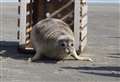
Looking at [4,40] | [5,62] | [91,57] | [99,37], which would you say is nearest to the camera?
[5,62]

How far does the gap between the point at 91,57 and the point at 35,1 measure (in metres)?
2.76

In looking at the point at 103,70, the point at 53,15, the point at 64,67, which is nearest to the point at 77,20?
the point at 53,15

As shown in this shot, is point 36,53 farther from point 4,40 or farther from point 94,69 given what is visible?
point 4,40

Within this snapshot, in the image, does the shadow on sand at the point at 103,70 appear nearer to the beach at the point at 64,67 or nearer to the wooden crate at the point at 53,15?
the beach at the point at 64,67

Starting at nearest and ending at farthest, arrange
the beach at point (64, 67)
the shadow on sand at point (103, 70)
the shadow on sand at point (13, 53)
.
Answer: the beach at point (64, 67) < the shadow on sand at point (103, 70) < the shadow on sand at point (13, 53)

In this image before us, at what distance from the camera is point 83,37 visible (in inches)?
648

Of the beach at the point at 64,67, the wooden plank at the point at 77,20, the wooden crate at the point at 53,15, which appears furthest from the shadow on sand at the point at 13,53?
the wooden plank at the point at 77,20

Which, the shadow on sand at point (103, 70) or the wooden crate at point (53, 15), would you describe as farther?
the wooden crate at point (53, 15)

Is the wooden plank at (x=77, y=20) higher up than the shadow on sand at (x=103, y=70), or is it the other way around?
the wooden plank at (x=77, y=20)

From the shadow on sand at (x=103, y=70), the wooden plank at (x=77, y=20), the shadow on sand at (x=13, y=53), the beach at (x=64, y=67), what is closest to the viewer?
the beach at (x=64, y=67)

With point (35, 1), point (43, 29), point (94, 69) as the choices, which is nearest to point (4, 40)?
point (35, 1)

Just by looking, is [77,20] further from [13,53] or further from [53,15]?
[13,53]

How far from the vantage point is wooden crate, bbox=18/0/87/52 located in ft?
51.5

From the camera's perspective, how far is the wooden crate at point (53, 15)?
15711mm
